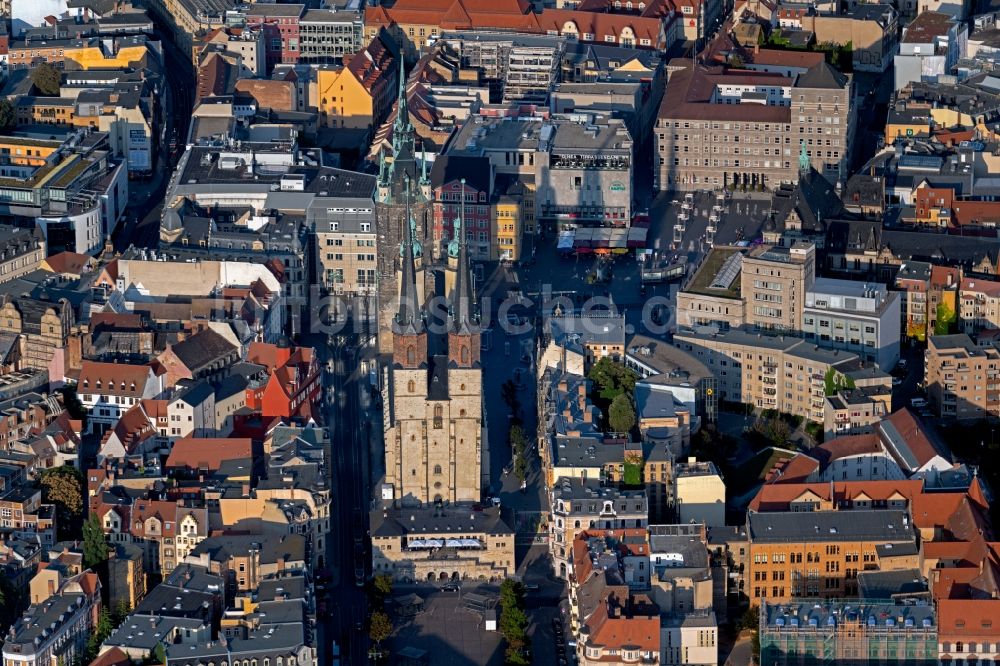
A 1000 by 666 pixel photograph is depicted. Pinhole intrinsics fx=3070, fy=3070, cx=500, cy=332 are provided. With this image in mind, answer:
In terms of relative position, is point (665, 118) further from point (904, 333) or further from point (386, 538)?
point (386, 538)

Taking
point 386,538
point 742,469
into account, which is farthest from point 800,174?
point 386,538

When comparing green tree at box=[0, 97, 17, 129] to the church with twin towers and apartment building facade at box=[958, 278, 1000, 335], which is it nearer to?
the church with twin towers

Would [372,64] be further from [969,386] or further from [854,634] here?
[854,634]

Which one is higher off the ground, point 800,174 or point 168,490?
point 800,174

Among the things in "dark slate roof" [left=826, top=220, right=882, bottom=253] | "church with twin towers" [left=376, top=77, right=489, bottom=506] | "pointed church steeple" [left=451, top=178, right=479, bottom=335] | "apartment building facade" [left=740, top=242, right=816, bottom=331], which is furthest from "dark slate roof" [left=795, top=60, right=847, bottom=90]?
"church with twin towers" [left=376, top=77, right=489, bottom=506]

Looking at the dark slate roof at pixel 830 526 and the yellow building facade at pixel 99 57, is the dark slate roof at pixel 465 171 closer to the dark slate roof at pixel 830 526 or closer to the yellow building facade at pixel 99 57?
the yellow building facade at pixel 99 57

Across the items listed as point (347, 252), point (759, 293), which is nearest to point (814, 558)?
point (759, 293)

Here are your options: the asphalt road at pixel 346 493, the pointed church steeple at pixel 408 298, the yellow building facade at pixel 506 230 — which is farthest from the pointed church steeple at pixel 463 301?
the yellow building facade at pixel 506 230
